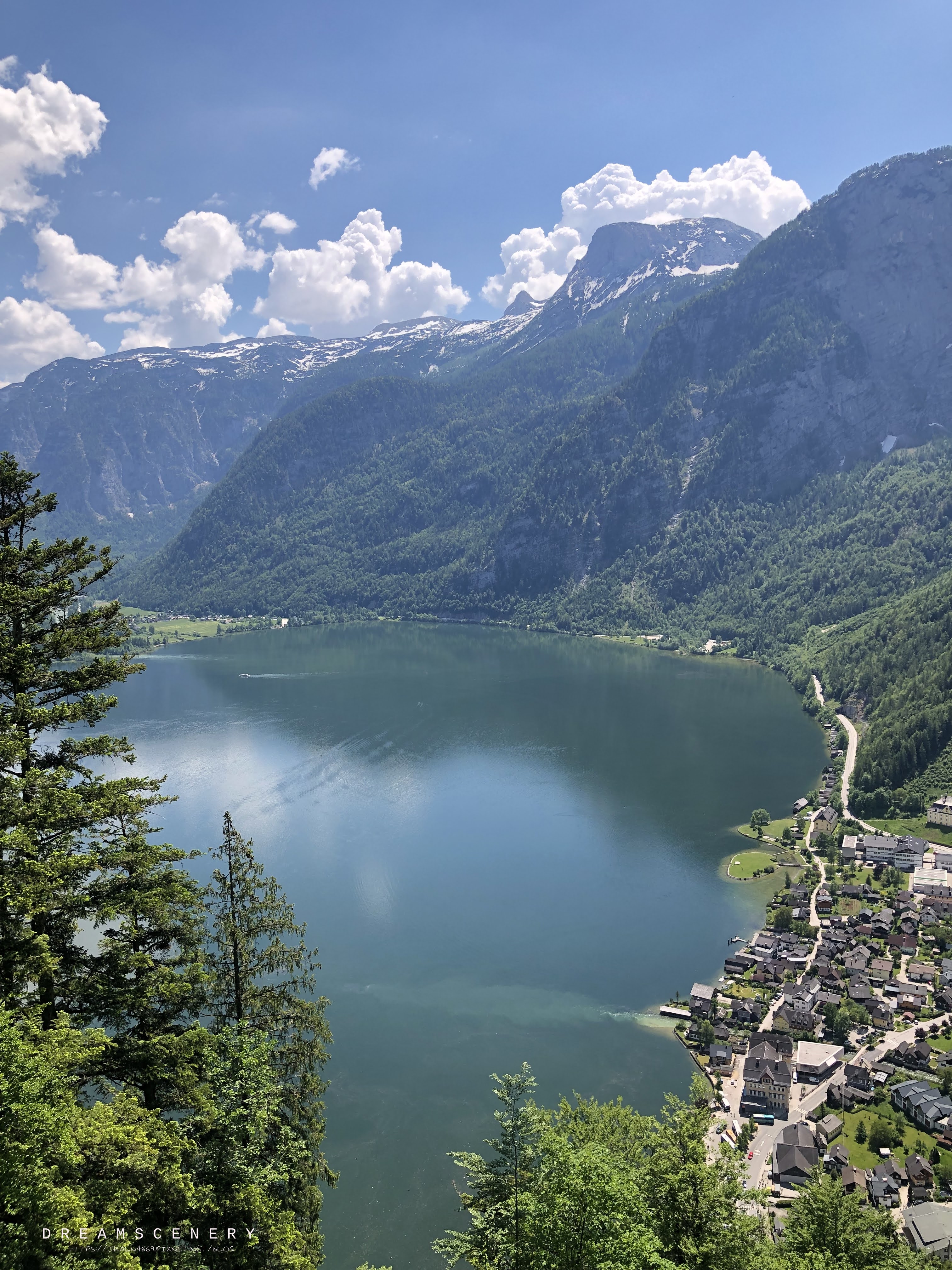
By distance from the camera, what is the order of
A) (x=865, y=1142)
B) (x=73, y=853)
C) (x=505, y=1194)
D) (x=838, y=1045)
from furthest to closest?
1. (x=838, y=1045)
2. (x=865, y=1142)
3. (x=505, y=1194)
4. (x=73, y=853)

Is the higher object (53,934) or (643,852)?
(53,934)

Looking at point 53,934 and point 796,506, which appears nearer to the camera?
point 53,934

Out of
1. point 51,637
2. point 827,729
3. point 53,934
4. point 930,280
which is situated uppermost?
point 930,280

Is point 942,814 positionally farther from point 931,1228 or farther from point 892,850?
point 931,1228

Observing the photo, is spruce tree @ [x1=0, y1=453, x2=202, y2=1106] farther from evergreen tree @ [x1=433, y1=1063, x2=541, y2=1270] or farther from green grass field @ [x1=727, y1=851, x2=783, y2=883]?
green grass field @ [x1=727, y1=851, x2=783, y2=883]

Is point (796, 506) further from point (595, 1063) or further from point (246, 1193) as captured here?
point (246, 1193)

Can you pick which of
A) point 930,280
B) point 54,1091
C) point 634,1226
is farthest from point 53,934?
point 930,280

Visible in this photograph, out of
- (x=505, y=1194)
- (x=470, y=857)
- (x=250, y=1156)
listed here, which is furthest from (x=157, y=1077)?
(x=470, y=857)

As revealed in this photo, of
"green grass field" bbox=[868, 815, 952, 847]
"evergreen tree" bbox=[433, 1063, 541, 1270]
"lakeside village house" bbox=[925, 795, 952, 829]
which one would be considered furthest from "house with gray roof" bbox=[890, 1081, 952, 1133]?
"lakeside village house" bbox=[925, 795, 952, 829]
